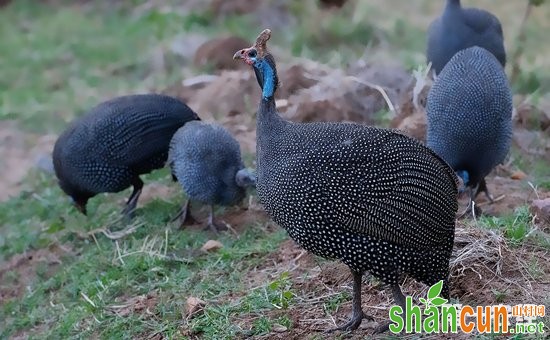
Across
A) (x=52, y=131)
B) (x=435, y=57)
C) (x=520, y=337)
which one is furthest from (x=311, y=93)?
(x=520, y=337)

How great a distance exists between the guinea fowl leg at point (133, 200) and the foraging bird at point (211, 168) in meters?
0.46

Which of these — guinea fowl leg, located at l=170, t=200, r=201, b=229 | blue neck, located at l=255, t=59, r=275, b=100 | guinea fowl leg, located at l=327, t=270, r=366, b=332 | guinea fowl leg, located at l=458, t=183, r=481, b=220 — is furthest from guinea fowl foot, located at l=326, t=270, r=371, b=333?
guinea fowl leg, located at l=170, t=200, r=201, b=229

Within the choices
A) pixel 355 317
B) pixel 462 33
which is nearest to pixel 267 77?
pixel 355 317

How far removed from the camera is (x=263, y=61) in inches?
142

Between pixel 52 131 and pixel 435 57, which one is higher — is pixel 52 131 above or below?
below

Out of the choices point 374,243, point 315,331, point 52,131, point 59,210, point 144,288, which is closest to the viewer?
point 374,243

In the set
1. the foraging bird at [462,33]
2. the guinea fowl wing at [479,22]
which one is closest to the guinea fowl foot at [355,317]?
the foraging bird at [462,33]

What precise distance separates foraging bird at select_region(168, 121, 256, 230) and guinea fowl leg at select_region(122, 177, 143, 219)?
0.46 metres

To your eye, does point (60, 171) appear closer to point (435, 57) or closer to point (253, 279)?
point (253, 279)

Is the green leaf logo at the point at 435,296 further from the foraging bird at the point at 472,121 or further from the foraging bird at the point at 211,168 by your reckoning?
the foraging bird at the point at 211,168

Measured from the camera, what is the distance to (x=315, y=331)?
370 centimetres

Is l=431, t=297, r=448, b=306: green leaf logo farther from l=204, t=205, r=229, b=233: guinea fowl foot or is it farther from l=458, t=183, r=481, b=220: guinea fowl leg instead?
l=204, t=205, r=229, b=233: guinea fowl foot

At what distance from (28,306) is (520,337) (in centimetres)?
287

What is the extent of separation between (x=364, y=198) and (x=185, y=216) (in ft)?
7.61
